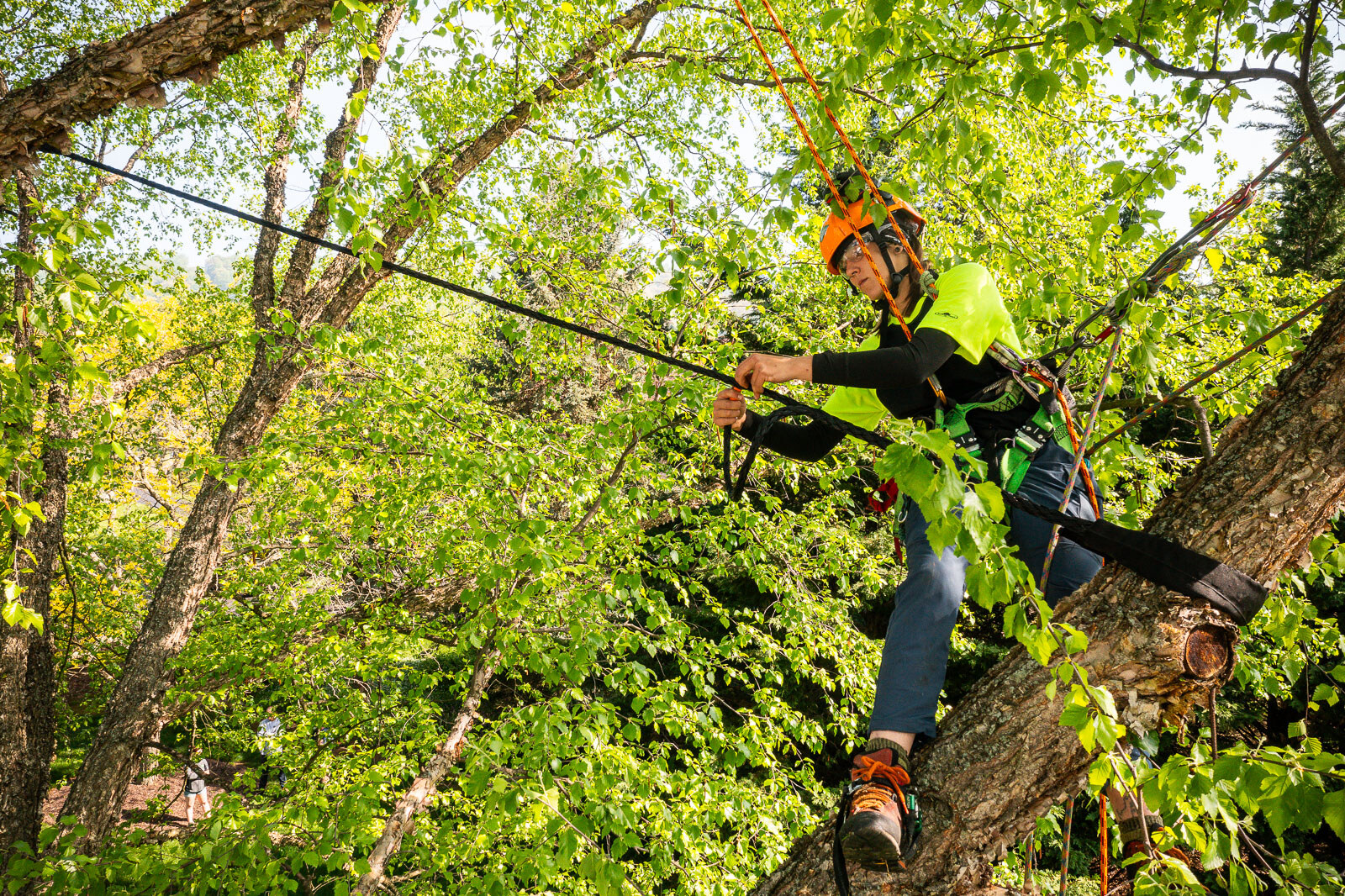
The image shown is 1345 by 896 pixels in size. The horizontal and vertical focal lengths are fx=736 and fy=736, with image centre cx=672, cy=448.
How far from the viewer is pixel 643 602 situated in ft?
13.5

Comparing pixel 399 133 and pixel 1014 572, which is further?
pixel 399 133

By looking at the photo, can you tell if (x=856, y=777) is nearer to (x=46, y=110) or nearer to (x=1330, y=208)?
(x=46, y=110)

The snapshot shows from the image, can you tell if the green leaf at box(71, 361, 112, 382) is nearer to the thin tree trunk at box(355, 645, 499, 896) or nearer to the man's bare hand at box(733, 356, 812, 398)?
the man's bare hand at box(733, 356, 812, 398)

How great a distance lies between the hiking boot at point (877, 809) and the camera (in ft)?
5.17

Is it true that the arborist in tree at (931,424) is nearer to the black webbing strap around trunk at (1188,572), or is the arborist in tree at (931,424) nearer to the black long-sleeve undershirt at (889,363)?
the black long-sleeve undershirt at (889,363)

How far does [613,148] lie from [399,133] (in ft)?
10.9

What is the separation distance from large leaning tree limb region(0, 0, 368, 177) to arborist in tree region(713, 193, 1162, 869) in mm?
1931

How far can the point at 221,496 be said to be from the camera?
5961mm

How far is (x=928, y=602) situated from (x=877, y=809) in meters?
0.52

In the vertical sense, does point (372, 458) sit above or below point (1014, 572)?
above

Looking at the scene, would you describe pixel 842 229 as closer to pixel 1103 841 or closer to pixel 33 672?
pixel 1103 841

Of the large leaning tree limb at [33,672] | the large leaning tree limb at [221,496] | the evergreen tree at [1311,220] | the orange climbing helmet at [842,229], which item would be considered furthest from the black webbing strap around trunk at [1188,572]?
the evergreen tree at [1311,220]

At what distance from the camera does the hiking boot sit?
1.58 meters

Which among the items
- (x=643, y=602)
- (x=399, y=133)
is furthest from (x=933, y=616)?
(x=399, y=133)
